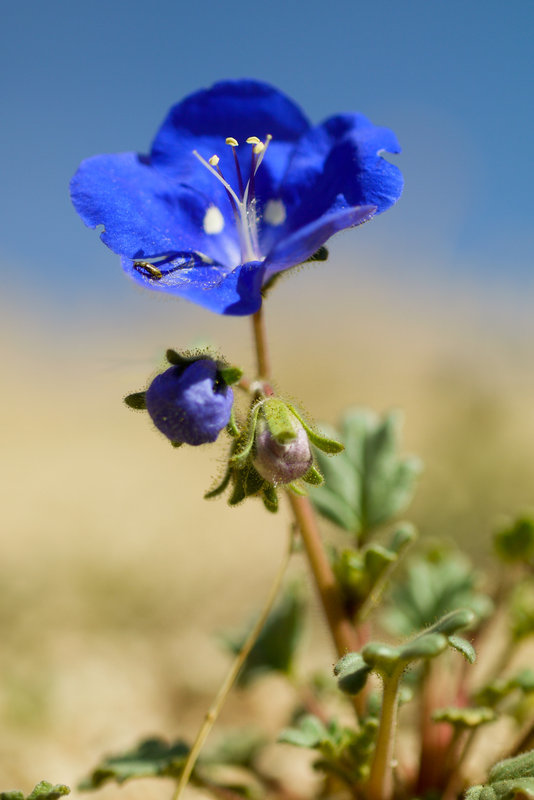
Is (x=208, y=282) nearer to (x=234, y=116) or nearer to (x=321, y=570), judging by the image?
(x=234, y=116)

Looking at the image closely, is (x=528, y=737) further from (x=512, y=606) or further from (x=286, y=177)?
(x=286, y=177)

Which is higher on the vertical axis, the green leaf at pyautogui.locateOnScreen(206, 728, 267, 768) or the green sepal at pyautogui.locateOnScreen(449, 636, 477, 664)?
the green sepal at pyautogui.locateOnScreen(449, 636, 477, 664)

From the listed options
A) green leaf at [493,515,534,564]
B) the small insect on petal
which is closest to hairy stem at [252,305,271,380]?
the small insect on petal

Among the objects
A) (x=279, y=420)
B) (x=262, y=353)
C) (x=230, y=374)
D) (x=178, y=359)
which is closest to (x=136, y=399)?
(x=178, y=359)

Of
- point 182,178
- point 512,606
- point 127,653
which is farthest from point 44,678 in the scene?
point 182,178

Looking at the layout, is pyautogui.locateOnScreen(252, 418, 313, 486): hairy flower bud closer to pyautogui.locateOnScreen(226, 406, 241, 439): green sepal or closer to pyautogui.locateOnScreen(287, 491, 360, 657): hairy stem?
pyautogui.locateOnScreen(226, 406, 241, 439): green sepal

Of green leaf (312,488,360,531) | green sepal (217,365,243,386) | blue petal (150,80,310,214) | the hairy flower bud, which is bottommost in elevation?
green leaf (312,488,360,531)

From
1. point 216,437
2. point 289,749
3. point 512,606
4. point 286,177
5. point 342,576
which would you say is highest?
point 286,177

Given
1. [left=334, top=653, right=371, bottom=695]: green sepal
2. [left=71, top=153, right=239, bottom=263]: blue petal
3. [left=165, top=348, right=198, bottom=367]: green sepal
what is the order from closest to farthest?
[left=334, top=653, right=371, bottom=695]: green sepal → [left=165, top=348, right=198, bottom=367]: green sepal → [left=71, top=153, right=239, bottom=263]: blue petal
